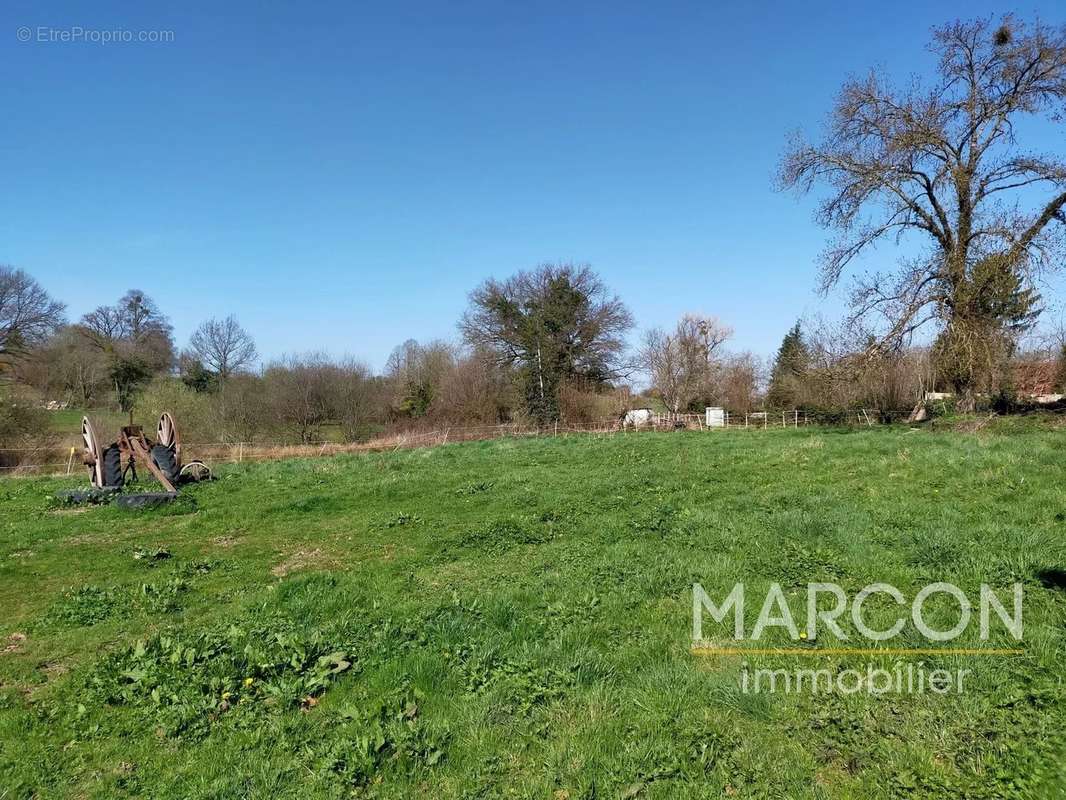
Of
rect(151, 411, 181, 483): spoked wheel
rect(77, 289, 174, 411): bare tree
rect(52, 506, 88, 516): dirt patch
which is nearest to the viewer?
rect(52, 506, 88, 516): dirt patch

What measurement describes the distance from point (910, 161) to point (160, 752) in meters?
25.2

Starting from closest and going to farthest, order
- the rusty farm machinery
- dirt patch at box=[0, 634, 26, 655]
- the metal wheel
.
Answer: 1. dirt patch at box=[0, 634, 26, 655]
2. the rusty farm machinery
3. the metal wheel

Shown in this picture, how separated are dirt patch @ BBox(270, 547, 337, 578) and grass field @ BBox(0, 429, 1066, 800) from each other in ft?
0.18

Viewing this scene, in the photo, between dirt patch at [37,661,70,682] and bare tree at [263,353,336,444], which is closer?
dirt patch at [37,661,70,682]

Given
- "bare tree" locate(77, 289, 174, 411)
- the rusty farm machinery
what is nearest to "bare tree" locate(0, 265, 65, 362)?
"bare tree" locate(77, 289, 174, 411)

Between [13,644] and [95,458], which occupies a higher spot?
[95,458]

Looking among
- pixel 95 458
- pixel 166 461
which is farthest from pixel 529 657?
pixel 95 458

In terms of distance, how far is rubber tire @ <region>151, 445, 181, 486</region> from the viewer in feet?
51.8

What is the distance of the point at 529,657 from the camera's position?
428 centimetres

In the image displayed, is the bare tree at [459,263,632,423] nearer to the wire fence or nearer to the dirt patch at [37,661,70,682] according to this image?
the wire fence

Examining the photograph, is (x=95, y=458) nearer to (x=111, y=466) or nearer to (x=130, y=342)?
(x=111, y=466)

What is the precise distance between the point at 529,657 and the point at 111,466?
51.0 ft

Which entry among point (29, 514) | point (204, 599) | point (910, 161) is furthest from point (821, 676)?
point (910, 161)

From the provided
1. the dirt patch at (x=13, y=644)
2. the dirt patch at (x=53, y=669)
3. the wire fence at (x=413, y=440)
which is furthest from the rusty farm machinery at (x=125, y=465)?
the dirt patch at (x=53, y=669)
